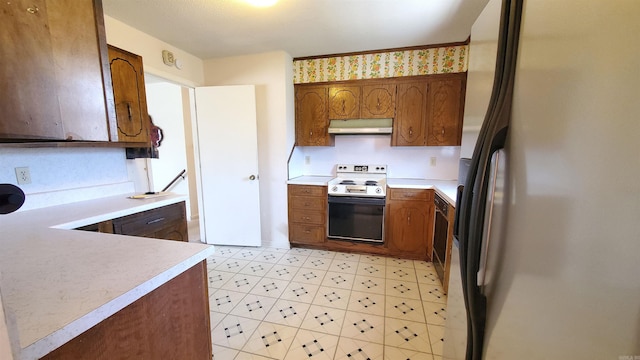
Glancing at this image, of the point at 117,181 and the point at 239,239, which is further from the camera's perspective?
the point at 239,239

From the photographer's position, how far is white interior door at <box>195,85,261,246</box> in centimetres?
288

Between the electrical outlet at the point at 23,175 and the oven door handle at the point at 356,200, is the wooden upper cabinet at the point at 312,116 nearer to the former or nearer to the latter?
the oven door handle at the point at 356,200

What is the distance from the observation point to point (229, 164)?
300 cm

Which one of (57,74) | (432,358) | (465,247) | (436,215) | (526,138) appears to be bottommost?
(432,358)

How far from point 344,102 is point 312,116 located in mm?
429

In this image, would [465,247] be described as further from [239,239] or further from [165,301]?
[239,239]

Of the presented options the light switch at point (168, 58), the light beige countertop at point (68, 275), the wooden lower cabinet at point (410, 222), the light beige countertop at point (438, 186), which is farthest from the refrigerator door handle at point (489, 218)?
the light switch at point (168, 58)

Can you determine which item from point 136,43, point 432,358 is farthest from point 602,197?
point 136,43

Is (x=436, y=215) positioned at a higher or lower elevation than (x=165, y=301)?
lower

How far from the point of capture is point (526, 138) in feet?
1.83

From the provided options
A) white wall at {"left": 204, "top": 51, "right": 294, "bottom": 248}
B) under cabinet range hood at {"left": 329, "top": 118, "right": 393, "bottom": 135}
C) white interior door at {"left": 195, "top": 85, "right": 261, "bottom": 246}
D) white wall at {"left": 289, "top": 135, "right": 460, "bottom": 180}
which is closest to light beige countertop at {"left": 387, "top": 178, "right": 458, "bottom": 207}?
white wall at {"left": 289, "top": 135, "right": 460, "bottom": 180}

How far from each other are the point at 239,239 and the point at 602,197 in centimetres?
319

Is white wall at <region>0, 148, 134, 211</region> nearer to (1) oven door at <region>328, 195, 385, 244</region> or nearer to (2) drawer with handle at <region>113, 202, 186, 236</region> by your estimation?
(2) drawer with handle at <region>113, 202, 186, 236</region>

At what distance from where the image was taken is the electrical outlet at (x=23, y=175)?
5.04 feet
